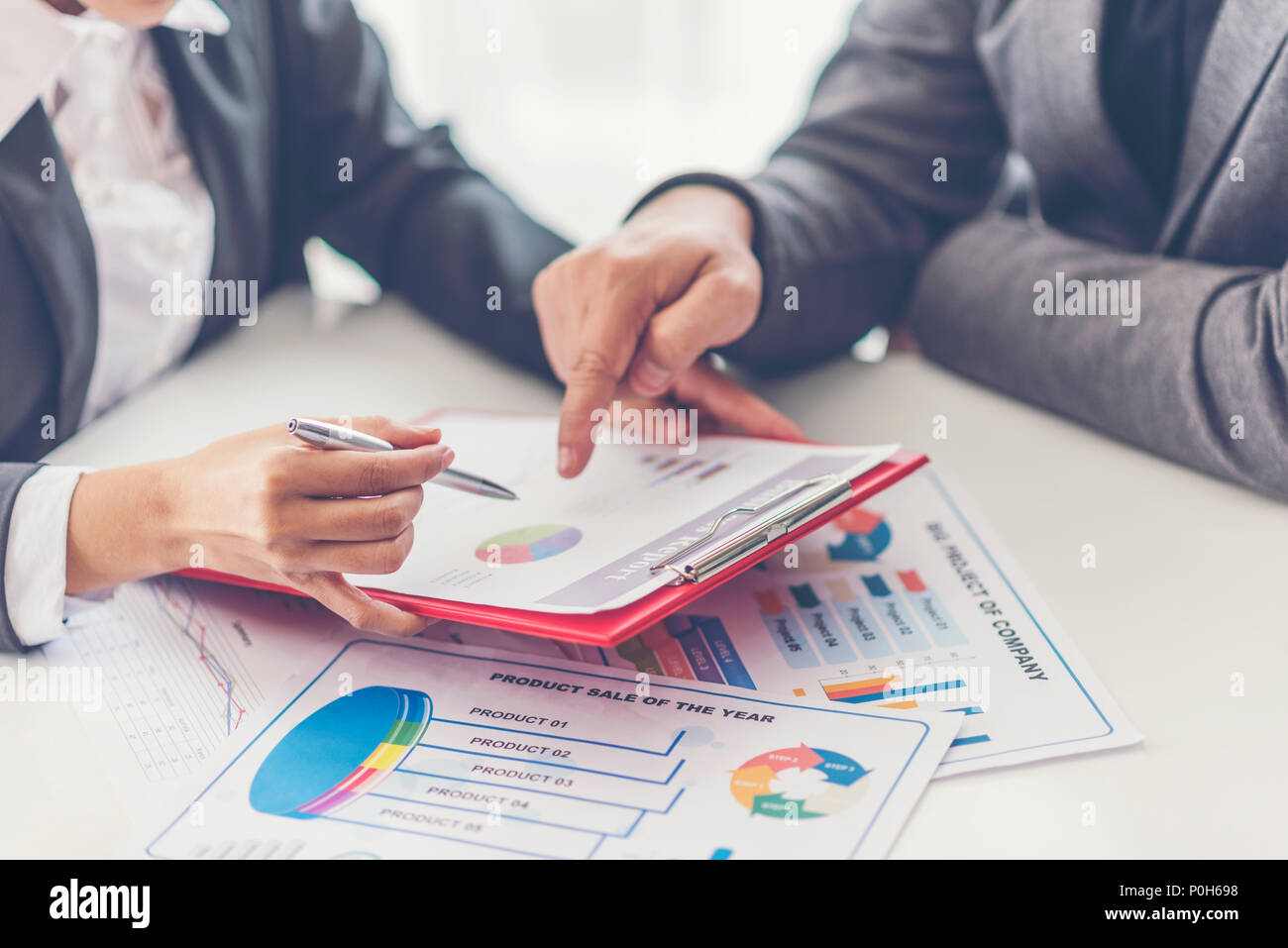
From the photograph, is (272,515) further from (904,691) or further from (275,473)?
(904,691)

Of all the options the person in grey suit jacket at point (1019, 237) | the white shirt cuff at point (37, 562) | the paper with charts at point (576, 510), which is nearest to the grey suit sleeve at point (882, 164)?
the person in grey suit jacket at point (1019, 237)

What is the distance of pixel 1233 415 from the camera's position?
0.69 m

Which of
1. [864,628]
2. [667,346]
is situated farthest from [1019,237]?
[864,628]

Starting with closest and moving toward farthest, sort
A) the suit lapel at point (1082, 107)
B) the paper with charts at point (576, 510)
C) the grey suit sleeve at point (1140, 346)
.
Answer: the paper with charts at point (576, 510) → the grey suit sleeve at point (1140, 346) → the suit lapel at point (1082, 107)

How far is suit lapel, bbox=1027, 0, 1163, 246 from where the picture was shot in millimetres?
808

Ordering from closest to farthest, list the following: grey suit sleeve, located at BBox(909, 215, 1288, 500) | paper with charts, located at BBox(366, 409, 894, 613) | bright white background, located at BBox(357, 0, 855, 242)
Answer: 1. paper with charts, located at BBox(366, 409, 894, 613)
2. grey suit sleeve, located at BBox(909, 215, 1288, 500)
3. bright white background, located at BBox(357, 0, 855, 242)

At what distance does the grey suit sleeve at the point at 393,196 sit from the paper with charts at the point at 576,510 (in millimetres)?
253

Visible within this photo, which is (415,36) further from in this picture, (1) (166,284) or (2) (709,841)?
(2) (709,841)

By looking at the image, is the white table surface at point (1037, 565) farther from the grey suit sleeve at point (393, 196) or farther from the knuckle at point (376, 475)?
the knuckle at point (376, 475)

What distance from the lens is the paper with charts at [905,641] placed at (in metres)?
0.50

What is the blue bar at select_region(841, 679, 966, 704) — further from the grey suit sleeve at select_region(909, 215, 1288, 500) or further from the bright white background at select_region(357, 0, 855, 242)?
the bright white background at select_region(357, 0, 855, 242)

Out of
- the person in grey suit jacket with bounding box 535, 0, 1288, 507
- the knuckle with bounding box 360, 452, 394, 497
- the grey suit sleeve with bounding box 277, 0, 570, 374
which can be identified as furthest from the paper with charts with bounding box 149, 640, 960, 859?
the grey suit sleeve with bounding box 277, 0, 570, 374

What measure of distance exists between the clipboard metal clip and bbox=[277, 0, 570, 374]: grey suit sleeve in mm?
425

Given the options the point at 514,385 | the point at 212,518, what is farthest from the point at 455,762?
the point at 514,385
